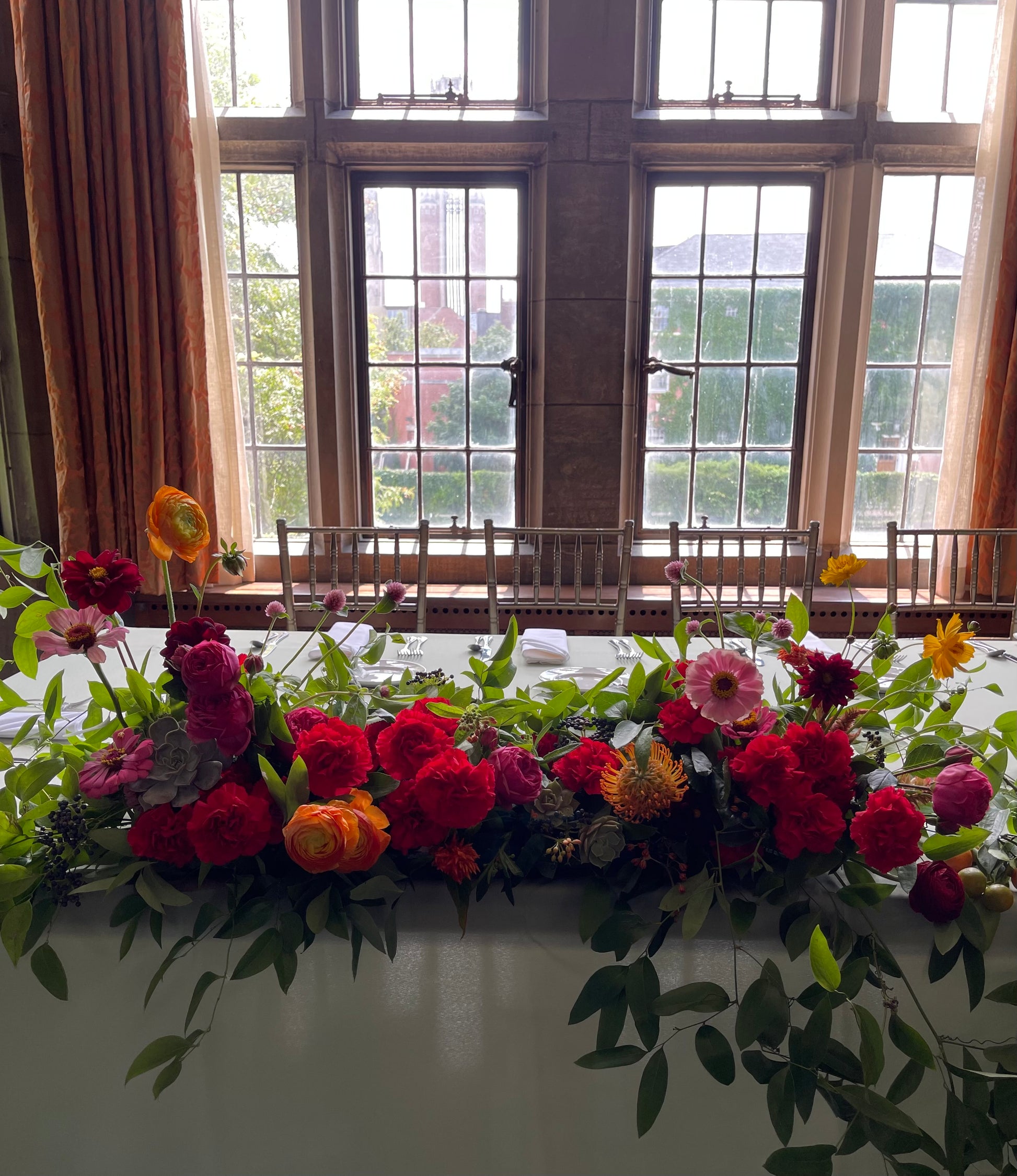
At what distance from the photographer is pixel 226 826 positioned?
2.32ft

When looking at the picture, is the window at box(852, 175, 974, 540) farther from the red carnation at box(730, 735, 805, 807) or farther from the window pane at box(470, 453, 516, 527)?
the red carnation at box(730, 735, 805, 807)

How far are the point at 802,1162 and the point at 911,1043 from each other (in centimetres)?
12

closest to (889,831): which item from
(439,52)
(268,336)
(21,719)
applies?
(21,719)

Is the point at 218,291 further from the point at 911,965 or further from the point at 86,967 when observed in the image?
the point at 911,965

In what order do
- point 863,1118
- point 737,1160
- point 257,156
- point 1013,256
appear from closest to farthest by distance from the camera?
point 863,1118, point 737,1160, point 1013,256, point 257,156

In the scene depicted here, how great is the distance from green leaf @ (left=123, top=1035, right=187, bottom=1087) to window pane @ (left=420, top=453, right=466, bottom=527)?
8.74 ft

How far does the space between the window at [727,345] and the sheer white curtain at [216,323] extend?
149cm

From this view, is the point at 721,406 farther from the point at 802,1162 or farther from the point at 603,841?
the point at 802,1162

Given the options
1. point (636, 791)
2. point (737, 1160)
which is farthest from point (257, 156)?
point (737, 1160)

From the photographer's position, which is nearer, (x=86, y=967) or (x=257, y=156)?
(x=86, y=967)

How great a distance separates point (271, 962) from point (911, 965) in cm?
56

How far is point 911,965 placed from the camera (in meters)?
0.76

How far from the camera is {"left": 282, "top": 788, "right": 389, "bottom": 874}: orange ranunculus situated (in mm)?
657

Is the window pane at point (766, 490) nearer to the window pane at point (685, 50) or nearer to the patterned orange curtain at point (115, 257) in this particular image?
the window pane at point (685, 50)
